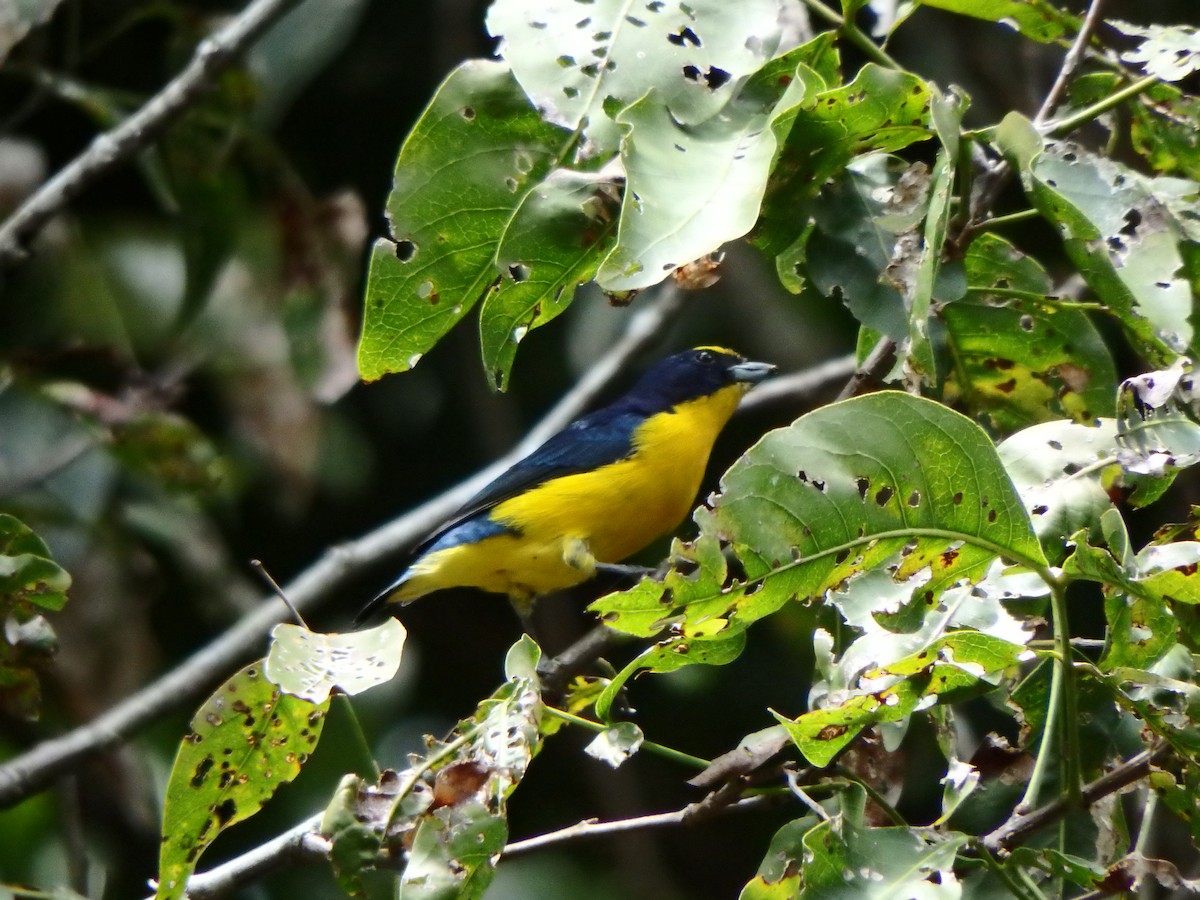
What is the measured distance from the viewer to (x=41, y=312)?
5.01 meters

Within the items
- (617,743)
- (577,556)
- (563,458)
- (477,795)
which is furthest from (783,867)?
(563,458)

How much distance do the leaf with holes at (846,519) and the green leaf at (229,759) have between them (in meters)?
0.48

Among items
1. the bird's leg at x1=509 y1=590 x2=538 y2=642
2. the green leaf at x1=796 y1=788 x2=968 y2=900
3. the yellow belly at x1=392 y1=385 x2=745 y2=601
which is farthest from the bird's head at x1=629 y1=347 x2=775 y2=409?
the green leaf at x1=796 y1=788 x2=968 y2=900

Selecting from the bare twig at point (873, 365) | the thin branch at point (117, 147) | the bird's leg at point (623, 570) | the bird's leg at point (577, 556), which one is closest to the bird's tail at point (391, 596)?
the bird's leg at point (577, 556)

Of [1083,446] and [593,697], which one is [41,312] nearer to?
[593,697]

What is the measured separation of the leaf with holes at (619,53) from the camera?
6.15ft

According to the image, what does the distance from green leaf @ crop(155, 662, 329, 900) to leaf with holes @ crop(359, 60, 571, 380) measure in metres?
0.53

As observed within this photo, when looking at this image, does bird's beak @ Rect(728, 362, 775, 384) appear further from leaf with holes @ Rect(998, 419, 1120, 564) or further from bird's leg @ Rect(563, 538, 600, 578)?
leaf with holes @ Rect(998, 419, 1120, 564)

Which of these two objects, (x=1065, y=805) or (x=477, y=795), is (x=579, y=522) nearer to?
(x=477, y=795)

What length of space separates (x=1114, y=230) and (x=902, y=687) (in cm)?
67

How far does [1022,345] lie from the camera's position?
2.41 metres

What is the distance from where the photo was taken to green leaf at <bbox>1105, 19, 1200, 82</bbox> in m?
2.11

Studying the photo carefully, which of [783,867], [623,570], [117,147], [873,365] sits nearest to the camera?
[783,867]

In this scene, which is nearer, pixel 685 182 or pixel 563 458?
pixel 685 182
